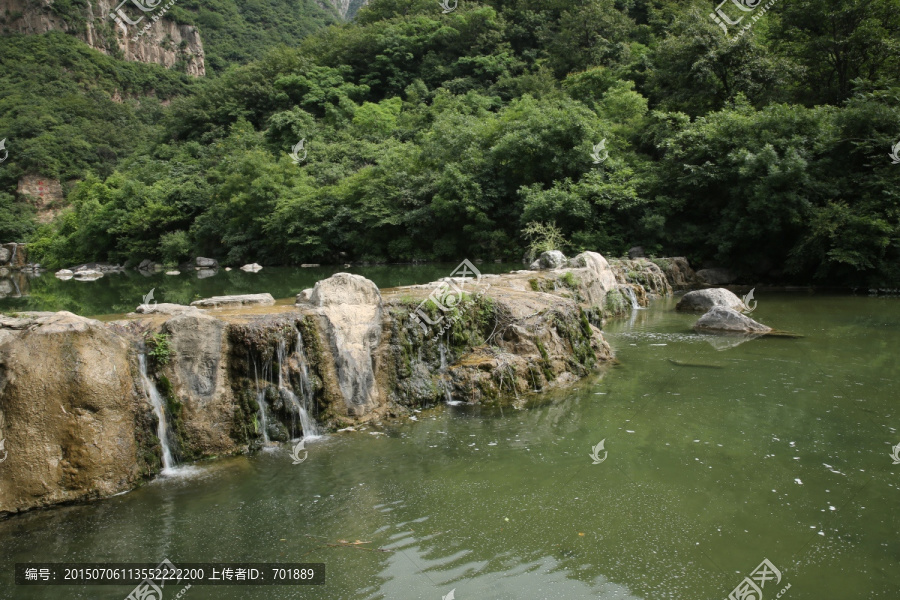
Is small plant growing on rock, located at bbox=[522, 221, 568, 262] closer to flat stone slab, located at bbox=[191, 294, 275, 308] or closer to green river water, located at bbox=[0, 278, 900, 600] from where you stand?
flat stone slab, located at bbox=[191, 294, 275, 308]

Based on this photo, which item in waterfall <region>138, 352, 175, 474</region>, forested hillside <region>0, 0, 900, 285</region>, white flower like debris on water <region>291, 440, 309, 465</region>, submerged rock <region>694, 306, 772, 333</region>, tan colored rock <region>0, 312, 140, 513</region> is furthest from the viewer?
forested hillside <region>0, 0, 900, 285</region>

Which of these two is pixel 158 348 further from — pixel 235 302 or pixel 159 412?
pixel 235 302

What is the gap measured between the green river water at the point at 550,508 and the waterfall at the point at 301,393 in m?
0.44

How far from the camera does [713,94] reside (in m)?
25.1

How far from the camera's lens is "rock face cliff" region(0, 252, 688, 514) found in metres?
5.45

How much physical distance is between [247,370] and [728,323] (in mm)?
10008

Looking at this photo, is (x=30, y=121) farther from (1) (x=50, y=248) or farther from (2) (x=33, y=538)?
(2) (x=33, y=538)

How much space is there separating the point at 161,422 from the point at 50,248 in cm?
4667

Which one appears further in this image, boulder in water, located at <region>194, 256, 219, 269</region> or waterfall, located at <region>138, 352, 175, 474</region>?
boulder in water, located at <region>194, 256, 219, 269</region>

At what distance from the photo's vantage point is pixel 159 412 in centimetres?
630

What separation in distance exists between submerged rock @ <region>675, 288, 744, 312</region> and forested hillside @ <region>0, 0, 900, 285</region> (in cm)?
565

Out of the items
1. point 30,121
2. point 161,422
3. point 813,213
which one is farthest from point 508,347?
point 30,121

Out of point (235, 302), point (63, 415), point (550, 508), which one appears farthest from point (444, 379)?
point (63, 415)

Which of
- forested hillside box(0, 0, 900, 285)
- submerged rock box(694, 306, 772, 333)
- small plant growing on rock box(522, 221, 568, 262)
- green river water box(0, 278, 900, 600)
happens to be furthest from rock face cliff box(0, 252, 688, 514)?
forested hillside box(0, 0, 900, 285)
